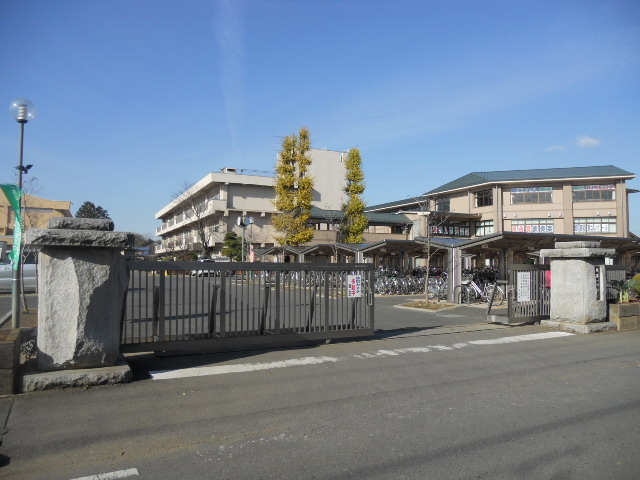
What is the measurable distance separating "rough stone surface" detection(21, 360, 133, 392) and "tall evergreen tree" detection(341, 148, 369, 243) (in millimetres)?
36759

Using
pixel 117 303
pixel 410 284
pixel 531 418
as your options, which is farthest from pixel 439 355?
pixel 410 284

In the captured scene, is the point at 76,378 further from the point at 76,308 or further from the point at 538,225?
the point at 538,225

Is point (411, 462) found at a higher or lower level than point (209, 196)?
lower

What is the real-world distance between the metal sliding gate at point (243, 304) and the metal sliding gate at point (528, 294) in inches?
184

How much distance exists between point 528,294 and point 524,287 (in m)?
0.21

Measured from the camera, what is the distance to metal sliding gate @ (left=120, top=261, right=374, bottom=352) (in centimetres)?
771

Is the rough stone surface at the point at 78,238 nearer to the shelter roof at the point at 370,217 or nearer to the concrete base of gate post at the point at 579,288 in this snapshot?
the concrete base of gate post at the point at 579,288

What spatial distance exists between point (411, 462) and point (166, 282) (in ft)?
16.2

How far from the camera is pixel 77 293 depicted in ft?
20.5

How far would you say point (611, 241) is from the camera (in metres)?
27.4

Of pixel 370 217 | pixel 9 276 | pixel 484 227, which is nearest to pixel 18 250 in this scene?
pixel 9 276

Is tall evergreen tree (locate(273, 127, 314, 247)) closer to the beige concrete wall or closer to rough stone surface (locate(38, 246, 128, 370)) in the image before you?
the beige concrete wall

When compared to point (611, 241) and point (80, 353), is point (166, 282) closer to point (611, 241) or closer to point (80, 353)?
point (80, 353)

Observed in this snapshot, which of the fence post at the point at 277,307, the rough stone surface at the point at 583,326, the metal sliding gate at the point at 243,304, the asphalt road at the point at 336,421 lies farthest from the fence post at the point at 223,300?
the rough stone surface at the point at 583,326
